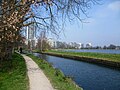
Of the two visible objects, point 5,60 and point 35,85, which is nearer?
point 35,85

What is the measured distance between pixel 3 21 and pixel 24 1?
1041mm

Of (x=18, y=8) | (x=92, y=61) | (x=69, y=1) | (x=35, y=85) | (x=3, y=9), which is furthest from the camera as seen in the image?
(x=92, y=61)

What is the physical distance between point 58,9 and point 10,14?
8.79 feet

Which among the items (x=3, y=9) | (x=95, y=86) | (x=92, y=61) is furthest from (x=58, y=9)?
(x=92, y=61)

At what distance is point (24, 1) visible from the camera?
9.02 meters

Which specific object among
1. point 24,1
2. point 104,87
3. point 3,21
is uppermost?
point 24,1

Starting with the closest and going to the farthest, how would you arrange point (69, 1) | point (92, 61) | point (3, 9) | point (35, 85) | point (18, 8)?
point (3, 9) → point (18, 8) → point (69, 1) → point (35, 85) → point (92, 61)

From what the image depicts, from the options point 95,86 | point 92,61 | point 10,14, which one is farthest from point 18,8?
point 92,61

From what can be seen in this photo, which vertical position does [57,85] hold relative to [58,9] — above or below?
below

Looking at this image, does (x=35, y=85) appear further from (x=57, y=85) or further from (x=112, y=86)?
(x=112, y=86)

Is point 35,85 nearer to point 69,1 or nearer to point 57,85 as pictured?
point 57,85

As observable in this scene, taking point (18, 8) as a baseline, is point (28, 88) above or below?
below

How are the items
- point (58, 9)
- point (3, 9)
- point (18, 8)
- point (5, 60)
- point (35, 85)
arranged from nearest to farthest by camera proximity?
point (3, 9)
point (18, 8)
point (58, 9)
point (35, 85)
point (5, 60)

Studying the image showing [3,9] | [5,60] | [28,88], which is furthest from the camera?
[5,60]
